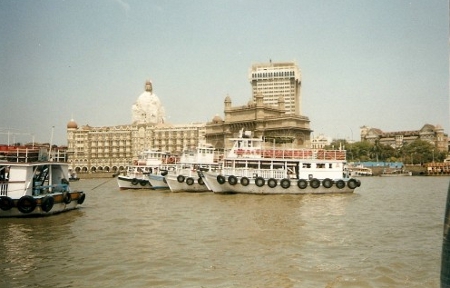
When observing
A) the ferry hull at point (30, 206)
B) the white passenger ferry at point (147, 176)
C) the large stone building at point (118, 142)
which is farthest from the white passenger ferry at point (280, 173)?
the large stone building at point (118, 142)

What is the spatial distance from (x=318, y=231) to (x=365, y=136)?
464 feet

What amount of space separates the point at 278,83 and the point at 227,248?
13825 cm

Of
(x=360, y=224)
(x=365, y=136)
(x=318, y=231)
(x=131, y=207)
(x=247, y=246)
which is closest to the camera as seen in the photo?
(x=247, y=246)

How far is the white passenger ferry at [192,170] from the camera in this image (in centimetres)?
3972

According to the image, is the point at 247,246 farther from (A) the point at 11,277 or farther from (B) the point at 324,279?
(A) the point at 11,277

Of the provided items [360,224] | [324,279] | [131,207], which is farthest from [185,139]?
[324,279]

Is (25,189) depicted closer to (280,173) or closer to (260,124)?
(280,173)

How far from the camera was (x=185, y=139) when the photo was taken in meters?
123

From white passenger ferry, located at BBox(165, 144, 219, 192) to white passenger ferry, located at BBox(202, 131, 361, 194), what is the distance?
3.75 meters

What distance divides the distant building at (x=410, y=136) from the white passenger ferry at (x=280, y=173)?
318ft

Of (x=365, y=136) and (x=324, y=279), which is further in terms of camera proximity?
(x=365, y=136)

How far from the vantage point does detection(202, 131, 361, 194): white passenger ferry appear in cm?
3459

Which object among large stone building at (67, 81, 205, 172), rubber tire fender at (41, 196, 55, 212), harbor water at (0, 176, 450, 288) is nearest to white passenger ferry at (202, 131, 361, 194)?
harbor water at (0, 176, 450, 288)

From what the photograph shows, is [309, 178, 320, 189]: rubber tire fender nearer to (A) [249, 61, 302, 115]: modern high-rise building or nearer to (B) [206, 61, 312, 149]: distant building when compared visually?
(B) [206, 61, 312, 149]: distant building
